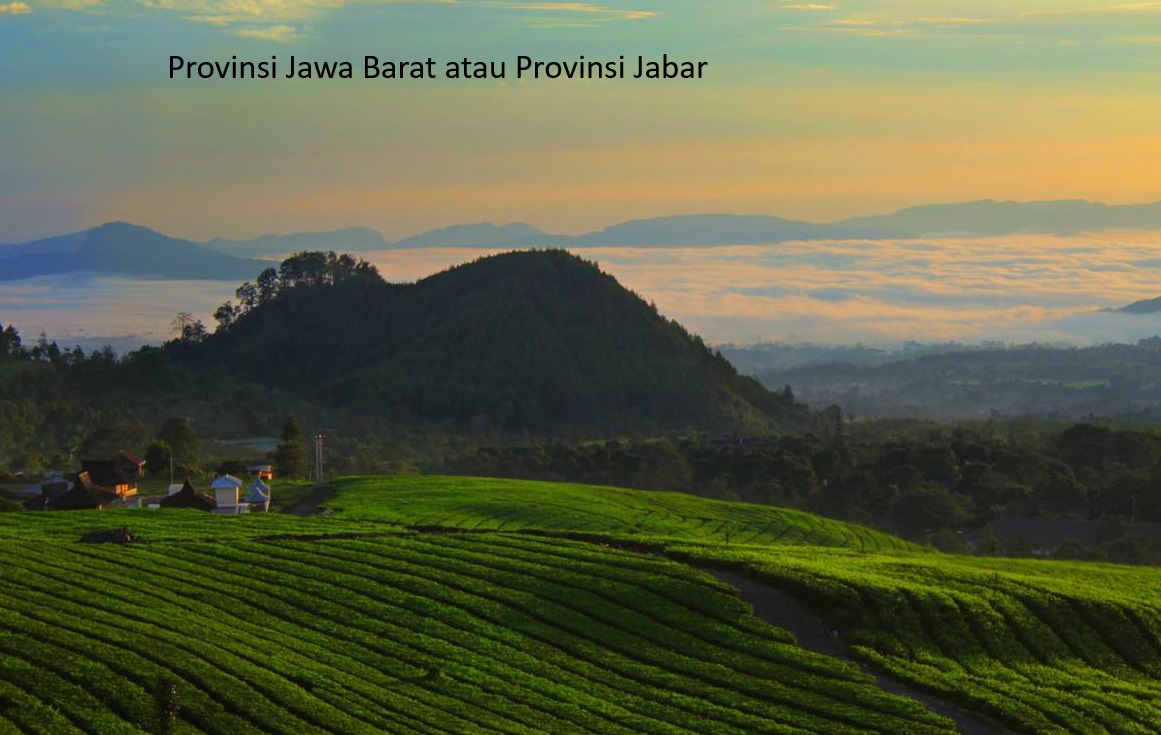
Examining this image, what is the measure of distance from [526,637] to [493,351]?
378 ft

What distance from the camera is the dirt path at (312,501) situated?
63.9 metres

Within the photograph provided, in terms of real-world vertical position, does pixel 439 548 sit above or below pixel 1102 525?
above

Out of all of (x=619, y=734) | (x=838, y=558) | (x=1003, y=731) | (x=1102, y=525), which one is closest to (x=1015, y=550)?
(x=1102, y=525)

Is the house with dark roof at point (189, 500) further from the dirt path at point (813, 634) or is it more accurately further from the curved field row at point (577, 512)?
the dirt path at point (813, 634)

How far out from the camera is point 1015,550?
2936 inches

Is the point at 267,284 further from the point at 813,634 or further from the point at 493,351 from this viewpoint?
the point at 813,634

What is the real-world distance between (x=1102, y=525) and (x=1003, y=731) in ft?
158

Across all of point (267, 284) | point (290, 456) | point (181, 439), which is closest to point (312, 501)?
point (290, 456)

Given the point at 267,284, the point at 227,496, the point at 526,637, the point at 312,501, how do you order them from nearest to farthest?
the point at 526,637 < the point at 227,496 < the point at 312,501 < the point at 267,284

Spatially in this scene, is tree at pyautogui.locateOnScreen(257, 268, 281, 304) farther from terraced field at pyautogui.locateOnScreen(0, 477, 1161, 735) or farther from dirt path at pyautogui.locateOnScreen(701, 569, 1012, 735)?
dirt path at pyautogui.locateOnScreen(701, 569, 1012, 735)

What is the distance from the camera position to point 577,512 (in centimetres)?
6619

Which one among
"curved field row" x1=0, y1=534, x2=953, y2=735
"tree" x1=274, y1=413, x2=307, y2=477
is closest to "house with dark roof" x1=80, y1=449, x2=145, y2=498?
"tree" x1=274, y1=413, x2=307, y2=477

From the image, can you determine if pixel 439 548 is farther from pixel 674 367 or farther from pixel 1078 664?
pixel 674 367

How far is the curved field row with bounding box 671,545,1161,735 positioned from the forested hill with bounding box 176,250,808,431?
99.9 m
